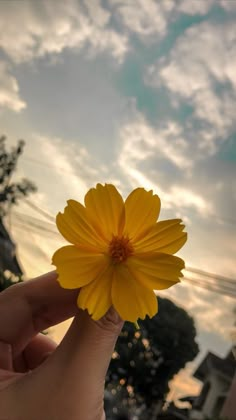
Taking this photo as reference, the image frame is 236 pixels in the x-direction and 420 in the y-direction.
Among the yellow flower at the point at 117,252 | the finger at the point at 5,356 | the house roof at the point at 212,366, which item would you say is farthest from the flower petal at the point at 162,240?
the house roof at the point at 212,366

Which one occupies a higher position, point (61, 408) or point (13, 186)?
point (13, 186)

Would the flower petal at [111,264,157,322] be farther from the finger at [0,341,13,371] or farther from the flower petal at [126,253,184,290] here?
the finger at [0,341,13,371]

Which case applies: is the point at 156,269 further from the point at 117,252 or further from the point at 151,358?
the point at 151,358

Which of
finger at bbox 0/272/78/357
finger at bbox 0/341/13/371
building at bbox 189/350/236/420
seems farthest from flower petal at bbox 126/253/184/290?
building at bbox 189/350/236/420

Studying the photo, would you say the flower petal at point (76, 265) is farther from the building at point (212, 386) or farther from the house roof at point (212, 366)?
the house roof at point (212, 366)

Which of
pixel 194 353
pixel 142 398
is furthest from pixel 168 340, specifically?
pixel 142 398

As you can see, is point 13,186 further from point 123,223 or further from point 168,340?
point 123,223

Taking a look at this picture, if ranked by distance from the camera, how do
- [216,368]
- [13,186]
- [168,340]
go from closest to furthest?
[13,186] < [216,368] < [168,340]
